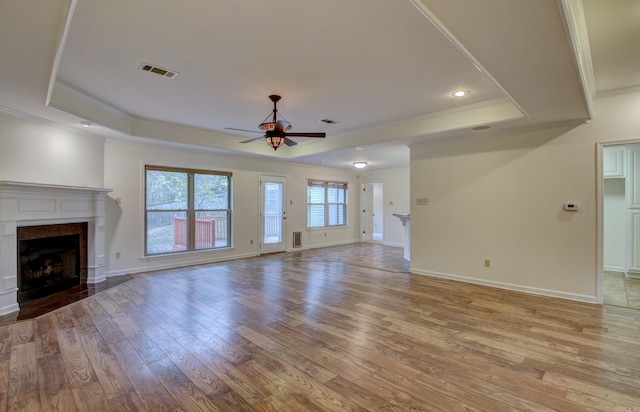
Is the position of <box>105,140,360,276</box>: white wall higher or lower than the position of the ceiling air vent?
lower

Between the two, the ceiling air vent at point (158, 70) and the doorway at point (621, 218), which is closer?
the ceiling air vent at point (158, 70)

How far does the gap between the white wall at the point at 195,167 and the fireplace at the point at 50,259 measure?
18.3 inches

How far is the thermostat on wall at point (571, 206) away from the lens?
414 centimetres

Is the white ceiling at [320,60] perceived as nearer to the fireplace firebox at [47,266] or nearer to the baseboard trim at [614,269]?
the fireplace firebox at [47,266]

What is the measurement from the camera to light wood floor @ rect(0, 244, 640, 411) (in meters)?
2.09

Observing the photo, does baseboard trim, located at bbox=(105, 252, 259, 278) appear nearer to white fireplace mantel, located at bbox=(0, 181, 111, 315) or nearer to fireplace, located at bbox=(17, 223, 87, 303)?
white fireplace mantel, located at bbox=(0, 181, 111, 315)

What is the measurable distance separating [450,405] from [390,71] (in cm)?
307

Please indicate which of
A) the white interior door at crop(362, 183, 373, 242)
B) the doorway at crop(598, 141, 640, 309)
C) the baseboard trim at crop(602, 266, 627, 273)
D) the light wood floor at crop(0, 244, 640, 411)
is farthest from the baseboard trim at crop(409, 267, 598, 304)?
the white interior door at crop(362, 183, 373, 242)

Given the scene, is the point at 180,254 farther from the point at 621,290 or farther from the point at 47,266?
the point at 621,290

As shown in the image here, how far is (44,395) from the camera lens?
6.97 feet

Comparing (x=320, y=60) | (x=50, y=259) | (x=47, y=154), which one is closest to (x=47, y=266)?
(x=50, y=259)

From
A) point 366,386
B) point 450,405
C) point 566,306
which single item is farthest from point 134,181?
point 566,306

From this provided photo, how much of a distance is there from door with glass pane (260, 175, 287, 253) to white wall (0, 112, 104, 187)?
11.6 feet

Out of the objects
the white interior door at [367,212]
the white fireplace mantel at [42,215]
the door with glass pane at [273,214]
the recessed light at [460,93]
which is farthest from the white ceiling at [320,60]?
the white interior door at [367,212]
